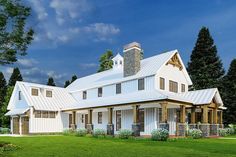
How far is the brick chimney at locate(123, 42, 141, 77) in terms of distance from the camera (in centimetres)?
3356

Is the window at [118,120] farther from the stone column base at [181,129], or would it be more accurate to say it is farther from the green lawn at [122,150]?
the green lawn at [122,150]

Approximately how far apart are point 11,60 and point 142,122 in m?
17.0

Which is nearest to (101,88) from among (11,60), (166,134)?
(166,134)

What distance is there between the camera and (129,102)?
2925cm

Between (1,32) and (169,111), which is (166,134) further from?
(1,32)

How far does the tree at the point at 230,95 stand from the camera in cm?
4531

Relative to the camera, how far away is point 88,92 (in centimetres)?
4053

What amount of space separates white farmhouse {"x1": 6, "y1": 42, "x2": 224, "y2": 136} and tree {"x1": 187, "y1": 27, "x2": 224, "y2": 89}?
344 inches

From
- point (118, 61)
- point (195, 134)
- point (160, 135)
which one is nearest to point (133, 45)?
point (118, 61)

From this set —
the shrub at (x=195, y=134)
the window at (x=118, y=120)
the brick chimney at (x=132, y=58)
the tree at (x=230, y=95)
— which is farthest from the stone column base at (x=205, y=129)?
the tree at (x=230, y=95)

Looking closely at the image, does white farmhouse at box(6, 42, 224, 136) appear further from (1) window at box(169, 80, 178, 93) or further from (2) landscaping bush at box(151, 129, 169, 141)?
(2) landscaping bush at box(151, 129, 169, 141)

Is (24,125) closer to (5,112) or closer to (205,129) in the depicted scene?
(5,112)

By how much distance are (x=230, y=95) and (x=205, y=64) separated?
6.19 meters

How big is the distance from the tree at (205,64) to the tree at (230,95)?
125 cm
